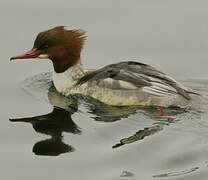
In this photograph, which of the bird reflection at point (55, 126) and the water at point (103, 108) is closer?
the water at point (103, 108)

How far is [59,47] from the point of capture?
32.6 feet

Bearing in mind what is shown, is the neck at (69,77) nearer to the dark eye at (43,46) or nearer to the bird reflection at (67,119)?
the bird reflection at (67,119)

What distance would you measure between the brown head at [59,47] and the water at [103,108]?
44 centimetres

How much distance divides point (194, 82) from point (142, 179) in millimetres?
2904

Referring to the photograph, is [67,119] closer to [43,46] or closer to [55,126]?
[55,126]

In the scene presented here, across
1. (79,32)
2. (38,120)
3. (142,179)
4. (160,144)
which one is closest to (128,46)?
(79,32)

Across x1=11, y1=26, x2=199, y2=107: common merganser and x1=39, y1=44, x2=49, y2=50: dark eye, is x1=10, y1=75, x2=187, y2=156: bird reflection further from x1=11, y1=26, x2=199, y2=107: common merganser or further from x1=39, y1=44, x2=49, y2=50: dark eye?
x1=39, y1=44, x2=49, y2=50: dark eye

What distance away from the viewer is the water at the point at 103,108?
25.6 feet

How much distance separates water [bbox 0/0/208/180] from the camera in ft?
25.6

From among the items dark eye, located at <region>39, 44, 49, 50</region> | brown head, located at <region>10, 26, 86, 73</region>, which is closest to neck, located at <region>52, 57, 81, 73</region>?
brown head, located at <region>10, 26, 86, 73</region>

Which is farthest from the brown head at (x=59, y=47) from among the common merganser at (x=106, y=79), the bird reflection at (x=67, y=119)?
the bird reflection at (x=67, y=119)

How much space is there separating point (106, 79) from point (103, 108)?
14.0 inches

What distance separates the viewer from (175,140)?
823 centimetres

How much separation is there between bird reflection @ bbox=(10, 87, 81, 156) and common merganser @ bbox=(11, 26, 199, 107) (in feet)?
0.75
